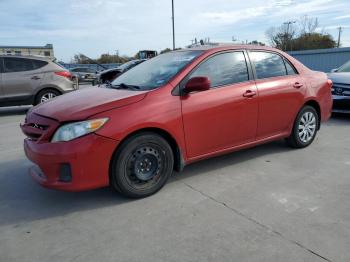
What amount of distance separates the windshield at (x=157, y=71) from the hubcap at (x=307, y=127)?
2.07 m

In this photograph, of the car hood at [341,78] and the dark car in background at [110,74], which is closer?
the dark car in background at [110,74]

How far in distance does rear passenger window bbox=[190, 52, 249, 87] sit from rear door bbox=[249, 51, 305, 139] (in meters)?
0.22

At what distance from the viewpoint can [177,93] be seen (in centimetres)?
380

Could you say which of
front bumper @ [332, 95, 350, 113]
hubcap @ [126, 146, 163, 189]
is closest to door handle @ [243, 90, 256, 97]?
hubcap @ [126, 146, 163, 189]

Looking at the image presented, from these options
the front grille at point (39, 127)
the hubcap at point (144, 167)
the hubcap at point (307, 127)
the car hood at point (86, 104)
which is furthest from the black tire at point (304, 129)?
the front grille at point (39, 127)

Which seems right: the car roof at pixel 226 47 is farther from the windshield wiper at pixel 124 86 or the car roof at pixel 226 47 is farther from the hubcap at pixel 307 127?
the hubcap at pixel 307 127

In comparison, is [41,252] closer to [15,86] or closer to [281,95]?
[281,95]

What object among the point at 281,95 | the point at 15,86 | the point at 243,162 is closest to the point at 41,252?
the point at 243,162

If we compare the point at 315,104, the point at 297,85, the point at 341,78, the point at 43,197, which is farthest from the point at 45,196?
the point at 341,78

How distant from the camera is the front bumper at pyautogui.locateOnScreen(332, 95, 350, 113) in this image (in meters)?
7.23

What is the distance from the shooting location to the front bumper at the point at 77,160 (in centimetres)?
322

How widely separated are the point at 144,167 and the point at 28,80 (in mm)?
7283

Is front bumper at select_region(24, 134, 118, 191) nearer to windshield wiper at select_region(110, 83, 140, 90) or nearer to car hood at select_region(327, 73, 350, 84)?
windshield wiper at select_region(110, 83, 140, 90)

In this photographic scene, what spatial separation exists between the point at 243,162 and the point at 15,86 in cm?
732
